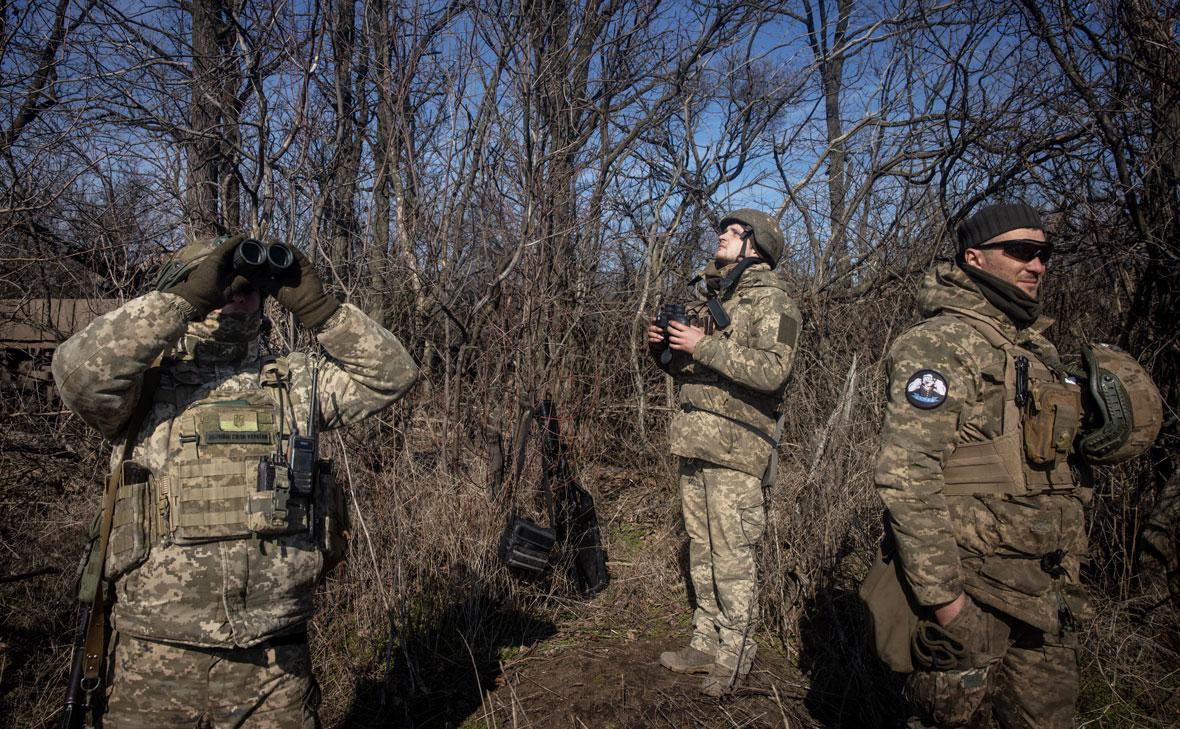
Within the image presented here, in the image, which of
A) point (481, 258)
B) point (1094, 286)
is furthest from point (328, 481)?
point (1094, 286)

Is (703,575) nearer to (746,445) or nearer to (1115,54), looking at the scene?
(746,445)

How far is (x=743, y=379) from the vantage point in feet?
10.8

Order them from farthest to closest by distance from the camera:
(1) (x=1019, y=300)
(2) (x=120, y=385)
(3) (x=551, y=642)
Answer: (3) (x=551, y=642), (1) (x=1019, y=300), (2) (x=120, y=385)

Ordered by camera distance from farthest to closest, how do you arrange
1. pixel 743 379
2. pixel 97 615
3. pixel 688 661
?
pixel 688 661 < pixel 743 379 < pixel 97 615

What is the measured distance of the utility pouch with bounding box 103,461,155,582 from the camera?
2.07 meters

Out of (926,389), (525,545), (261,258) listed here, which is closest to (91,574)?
(261,258)

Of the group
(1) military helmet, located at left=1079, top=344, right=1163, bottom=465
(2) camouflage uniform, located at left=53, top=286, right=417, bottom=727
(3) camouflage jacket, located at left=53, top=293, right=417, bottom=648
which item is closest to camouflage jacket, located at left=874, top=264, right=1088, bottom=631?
(1) military helmet, located at left=1079, top=344, right=1163, bottom=465

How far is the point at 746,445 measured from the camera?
3430 mm

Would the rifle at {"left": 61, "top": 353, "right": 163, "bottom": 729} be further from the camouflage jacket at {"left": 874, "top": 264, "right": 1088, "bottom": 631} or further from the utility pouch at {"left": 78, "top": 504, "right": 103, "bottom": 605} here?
the camouflage jacket at {"left": 874, "top": 264, "right": 1088, "bottom": 631}

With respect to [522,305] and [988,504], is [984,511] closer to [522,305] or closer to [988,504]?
[988,504]

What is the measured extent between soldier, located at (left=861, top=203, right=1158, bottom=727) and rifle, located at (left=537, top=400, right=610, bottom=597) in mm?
2254

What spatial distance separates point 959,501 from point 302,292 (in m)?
2.16

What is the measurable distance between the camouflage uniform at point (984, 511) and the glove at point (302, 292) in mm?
1827

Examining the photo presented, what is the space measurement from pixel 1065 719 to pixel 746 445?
1538 mm
